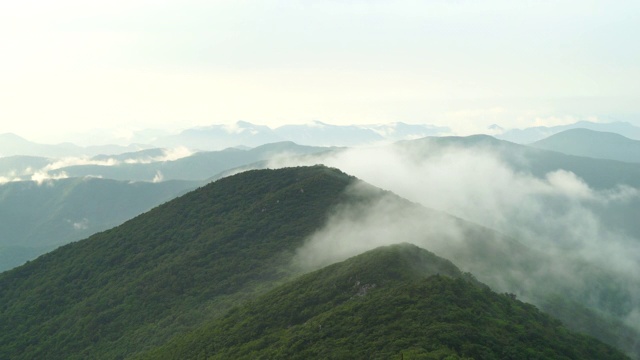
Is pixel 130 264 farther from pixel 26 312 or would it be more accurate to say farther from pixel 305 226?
pixel 305 226

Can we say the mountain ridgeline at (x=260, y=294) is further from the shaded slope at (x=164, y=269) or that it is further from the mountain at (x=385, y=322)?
the shaded slope at (x=164, y=269)

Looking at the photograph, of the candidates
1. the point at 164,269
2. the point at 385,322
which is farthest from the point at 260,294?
the point at 385,322

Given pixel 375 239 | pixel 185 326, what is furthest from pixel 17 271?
pixel 375 239

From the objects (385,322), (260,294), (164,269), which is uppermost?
(385,322)

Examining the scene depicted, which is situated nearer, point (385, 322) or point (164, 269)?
point (385, 322)

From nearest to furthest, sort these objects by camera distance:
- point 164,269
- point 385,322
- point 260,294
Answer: point 385,322
point 260,294
point 164,269

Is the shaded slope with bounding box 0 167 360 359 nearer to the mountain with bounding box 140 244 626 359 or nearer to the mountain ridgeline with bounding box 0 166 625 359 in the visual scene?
the mountain ridgeline with bounding box 0 166 625 359

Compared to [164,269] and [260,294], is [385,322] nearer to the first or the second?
[260,294]
